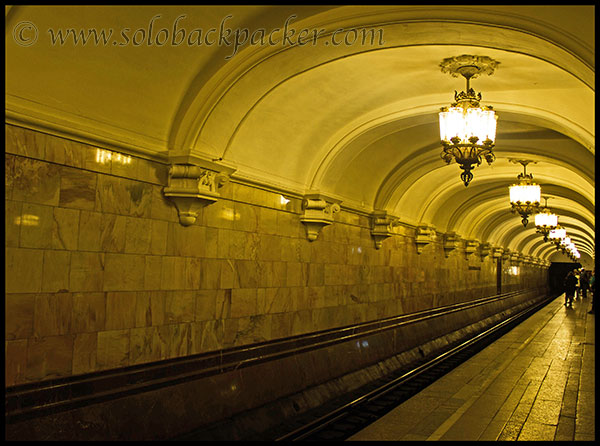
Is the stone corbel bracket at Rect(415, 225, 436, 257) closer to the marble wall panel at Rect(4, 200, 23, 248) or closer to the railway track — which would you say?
the railway track

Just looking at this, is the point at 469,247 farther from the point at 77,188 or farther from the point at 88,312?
the point at 77,188

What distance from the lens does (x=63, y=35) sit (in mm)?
4566

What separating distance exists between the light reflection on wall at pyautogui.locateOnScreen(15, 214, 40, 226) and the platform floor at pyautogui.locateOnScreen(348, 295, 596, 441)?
350 centimetres

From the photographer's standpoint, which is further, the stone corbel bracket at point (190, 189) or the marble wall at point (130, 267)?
the stone corbel bracket at point (190, 189)

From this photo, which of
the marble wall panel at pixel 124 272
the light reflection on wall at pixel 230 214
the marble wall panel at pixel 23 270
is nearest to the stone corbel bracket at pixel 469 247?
the light reflection on wall at pixel 230 214

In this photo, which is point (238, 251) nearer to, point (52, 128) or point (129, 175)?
point (129, 175)

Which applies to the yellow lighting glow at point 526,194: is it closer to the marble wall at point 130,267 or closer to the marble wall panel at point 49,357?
the marble wall at point 130,267

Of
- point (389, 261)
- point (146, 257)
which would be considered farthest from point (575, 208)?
point (146, 257)

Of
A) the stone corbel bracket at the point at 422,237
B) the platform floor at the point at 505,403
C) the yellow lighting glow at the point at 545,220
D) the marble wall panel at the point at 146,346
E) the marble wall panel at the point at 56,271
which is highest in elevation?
the yellow lighting glow at the point at 545,220

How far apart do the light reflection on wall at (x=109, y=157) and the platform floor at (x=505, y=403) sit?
3536 mm

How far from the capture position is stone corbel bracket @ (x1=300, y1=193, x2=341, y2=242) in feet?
29.2

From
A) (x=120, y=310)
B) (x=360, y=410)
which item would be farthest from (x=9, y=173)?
(x=360, y=410)

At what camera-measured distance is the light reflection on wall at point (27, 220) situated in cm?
Result: 468

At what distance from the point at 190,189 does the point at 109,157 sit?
3.07 feet
